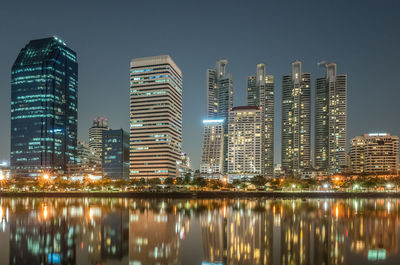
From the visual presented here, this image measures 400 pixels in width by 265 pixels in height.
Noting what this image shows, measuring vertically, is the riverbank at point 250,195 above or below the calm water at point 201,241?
below

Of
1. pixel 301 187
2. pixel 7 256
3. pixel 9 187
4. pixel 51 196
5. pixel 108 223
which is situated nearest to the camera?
pixel 7 256

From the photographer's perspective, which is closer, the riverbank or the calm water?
the calm water

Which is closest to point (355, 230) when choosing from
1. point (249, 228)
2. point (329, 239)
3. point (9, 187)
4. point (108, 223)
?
point (329, 239)

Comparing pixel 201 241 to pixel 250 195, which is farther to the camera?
pixel 250 195

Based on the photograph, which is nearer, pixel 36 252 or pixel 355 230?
pixel 36 252

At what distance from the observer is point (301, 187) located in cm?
15625

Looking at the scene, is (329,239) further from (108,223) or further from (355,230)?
(108,223)

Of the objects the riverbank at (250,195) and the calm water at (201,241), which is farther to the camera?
the riverbank at (250,195)

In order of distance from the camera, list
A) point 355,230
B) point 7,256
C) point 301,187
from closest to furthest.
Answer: point 7,256 < point 355,230 < point 301,187

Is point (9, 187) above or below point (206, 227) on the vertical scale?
below

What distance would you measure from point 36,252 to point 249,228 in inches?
947

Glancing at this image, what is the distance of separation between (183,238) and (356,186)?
137764 millimetres

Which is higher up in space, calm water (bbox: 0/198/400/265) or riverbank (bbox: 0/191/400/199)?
calm water (bbox: 0/198/400/265)

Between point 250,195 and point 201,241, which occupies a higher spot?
point 201,241
